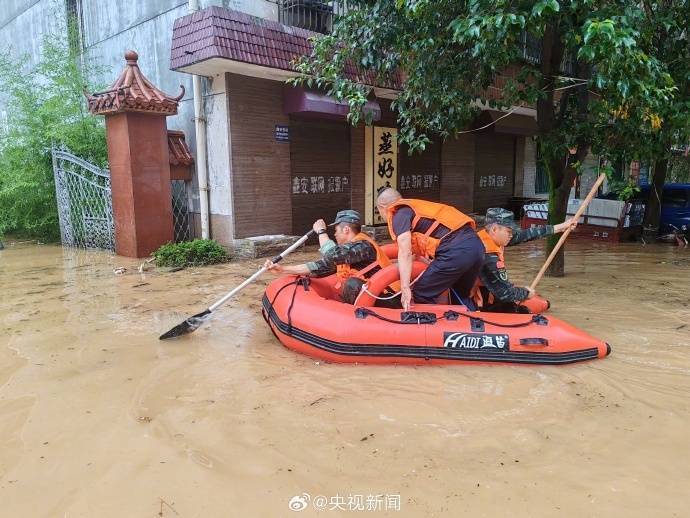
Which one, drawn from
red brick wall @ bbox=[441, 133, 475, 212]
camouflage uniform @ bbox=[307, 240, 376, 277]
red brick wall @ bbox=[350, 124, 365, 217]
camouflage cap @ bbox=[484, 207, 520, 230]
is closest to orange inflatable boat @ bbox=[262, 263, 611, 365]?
camouflage uniform @ bbox=[307, 240, 376, 277]

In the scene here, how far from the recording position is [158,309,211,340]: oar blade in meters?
4.87

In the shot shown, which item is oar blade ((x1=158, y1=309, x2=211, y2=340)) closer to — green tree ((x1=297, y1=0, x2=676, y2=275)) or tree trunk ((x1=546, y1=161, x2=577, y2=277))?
green tree ((x1=297, y1=0, x2=676, y2=275))

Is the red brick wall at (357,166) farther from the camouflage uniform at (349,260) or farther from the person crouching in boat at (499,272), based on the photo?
the camouflage uniform at (349,260)

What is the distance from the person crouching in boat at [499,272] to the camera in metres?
4.71

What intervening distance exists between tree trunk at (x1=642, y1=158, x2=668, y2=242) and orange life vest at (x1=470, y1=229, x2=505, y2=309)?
737 cm

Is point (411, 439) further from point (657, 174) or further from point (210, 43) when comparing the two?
Answer: point (657, 174)

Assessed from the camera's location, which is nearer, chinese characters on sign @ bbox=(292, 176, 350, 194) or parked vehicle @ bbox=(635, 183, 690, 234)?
chinese characters on sign @ bbox=(292, 176, 350, 194)

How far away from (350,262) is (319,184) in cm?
575

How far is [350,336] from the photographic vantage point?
4.17 meters

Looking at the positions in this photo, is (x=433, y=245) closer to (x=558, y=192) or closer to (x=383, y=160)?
(x=558, y=192)

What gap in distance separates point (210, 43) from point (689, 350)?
6655mm

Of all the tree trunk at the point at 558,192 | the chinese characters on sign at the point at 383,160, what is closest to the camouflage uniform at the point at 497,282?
the tree trunk at the point at 558,192

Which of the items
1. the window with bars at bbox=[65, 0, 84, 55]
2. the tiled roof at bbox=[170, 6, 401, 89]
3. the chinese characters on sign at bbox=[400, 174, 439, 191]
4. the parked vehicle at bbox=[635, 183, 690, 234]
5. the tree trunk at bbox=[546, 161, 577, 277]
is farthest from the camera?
the chinese characters on sign at bbox=[400, 174, 439, 191]

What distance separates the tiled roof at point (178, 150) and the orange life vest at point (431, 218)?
18.1ft
